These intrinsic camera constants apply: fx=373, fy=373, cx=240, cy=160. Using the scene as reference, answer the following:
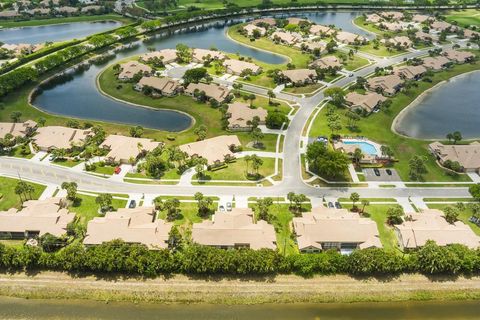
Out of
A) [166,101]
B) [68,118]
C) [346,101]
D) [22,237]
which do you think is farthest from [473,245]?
[68,118]

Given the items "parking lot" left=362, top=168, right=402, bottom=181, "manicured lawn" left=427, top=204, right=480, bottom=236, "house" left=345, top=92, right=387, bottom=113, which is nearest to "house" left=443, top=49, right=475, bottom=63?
"house" left=345, top=92, right=387, bottom=113

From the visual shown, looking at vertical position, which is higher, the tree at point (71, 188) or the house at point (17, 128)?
the house at point (17, 128)

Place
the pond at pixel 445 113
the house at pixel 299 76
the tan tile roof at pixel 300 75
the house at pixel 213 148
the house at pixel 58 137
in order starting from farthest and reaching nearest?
the tan tile roof at pixel 300 75 → the house at pixel 299 76 → the pond at pixel 445 113 → the house at pixel 58 137 → the house at pixel 213 148

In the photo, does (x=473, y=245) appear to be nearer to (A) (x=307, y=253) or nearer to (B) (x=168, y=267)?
(A) (x=307, y=253)

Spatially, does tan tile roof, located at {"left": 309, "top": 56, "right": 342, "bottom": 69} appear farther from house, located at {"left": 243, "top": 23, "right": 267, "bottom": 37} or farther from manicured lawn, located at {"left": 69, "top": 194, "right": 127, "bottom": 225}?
manicured lawn, located at {"left": 69, "top": 194, "right": 127, "bottom": 225}

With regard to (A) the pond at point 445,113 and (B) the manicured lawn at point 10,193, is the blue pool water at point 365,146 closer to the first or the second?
(A) the pond at point 445,113

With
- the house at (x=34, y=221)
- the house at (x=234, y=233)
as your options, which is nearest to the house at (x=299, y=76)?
the house at (x=234, y=233)

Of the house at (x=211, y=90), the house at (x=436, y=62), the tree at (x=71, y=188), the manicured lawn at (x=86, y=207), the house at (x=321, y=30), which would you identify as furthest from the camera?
the house at (x=321, y=30)
